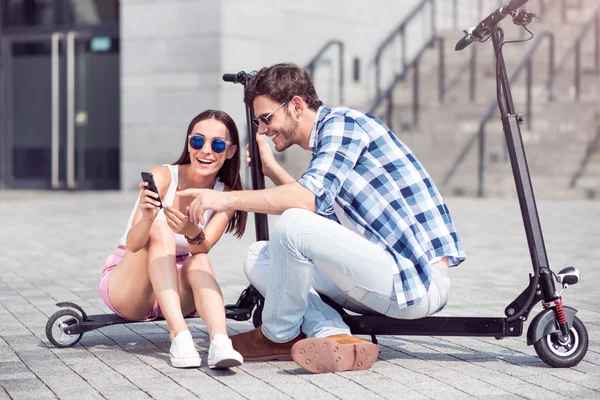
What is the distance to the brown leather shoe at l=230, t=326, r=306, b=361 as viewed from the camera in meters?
4.30

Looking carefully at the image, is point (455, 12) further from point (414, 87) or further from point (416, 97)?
point (416, 97)

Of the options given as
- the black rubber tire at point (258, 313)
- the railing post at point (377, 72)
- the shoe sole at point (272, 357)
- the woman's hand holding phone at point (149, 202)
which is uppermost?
the railing post at point (377, 72)

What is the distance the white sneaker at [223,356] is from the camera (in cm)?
400

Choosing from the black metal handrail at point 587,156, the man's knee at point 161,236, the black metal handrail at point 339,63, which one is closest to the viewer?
the man's knee at point 161,236

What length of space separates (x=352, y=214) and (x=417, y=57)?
49.1 feet

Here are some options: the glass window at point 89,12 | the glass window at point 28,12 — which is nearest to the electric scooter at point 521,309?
the glass window at point 89,12

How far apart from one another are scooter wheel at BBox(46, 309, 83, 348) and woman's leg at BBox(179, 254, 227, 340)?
51cm

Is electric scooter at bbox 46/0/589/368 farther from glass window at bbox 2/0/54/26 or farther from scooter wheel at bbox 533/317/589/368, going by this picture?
glass window at bbox 2/0/54/26

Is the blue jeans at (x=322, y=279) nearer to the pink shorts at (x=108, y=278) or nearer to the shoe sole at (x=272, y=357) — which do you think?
the shoe sole at (x=272, y=357)

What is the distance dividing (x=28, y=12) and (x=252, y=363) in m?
16.5

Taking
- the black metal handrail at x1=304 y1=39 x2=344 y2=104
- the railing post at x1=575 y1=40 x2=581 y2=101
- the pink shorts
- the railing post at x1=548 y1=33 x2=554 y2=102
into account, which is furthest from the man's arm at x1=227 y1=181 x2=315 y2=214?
the black metal handrail at x1=304 y1=39 x2=344 y2=104

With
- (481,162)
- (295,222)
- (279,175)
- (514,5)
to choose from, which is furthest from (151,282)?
(481,162)

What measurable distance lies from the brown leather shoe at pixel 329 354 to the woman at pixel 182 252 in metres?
0.24

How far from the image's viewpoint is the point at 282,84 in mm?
4039
